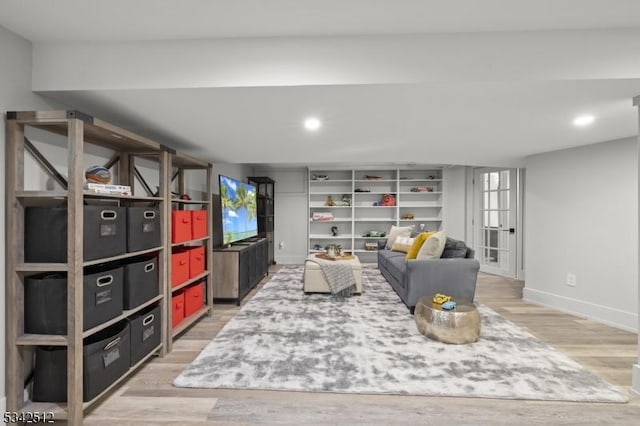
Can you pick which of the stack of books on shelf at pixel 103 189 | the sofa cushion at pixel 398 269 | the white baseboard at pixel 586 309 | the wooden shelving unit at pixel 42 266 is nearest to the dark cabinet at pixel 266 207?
the sofa cushion at pixel 398 269

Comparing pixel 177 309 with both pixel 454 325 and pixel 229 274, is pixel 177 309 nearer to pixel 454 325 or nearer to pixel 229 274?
pixel 229 274

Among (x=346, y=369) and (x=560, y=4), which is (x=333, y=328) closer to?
(x=346, y=369)

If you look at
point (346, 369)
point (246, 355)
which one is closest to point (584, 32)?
point (346, 369)

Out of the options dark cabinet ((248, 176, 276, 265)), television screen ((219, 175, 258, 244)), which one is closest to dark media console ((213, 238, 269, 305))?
television screen ((219, 175, 258, 244))

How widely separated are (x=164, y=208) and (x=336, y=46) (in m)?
1.78

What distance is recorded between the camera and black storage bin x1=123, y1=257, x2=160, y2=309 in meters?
2.08

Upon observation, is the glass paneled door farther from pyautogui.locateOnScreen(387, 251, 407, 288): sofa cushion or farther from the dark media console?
the dark media console

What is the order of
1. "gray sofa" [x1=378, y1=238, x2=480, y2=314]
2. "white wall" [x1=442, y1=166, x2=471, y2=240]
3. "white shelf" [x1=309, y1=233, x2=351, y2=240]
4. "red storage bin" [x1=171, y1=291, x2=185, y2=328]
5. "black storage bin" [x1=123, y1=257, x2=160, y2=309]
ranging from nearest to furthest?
"black storage bin" [x1=123, y1=257, x2=160, y2=309] < "red storage bin" [x1=171, y1=291, x2=185, y2=328] < "gray sofa" [x1=378, y1=238, x2=480, y2=314] < "white wall" [x1=442, y1=166, x2=471, y2=240] < "white shelf" [x1=309, y1=233, x2=351, y2=240]

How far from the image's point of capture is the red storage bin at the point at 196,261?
3.11m

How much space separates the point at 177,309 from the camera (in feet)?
9.57

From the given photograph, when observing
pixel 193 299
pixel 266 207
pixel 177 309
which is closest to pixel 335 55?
pixel 177 309

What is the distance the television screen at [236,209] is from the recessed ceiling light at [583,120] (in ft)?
12.1

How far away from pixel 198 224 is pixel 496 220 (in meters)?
5.22

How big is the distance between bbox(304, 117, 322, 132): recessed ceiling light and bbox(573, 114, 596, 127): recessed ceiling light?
2.06 metres
